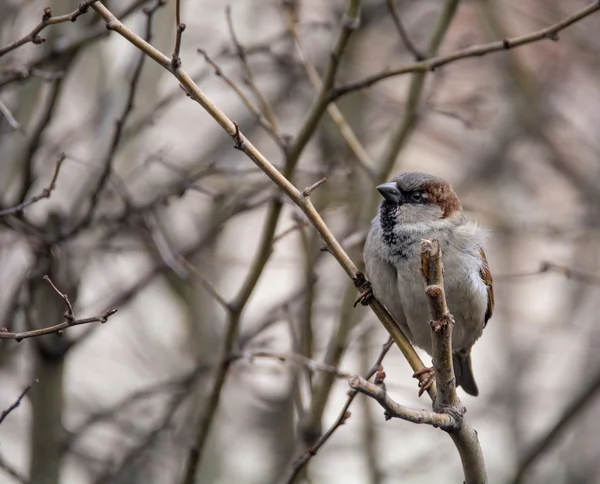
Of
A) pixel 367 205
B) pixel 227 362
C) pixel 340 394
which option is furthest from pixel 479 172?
pixel 340 394

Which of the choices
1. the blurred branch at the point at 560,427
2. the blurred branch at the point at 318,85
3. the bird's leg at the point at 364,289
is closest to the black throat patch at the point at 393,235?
the bird's leg at the point at 364,289

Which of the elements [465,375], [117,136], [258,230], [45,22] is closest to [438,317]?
[45,22]

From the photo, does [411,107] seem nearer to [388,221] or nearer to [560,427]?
[388,221]

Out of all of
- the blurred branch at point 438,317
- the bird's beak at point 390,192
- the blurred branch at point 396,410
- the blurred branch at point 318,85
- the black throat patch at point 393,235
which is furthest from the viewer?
the blurred branch at point 318,85

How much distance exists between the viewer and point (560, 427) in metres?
3.64

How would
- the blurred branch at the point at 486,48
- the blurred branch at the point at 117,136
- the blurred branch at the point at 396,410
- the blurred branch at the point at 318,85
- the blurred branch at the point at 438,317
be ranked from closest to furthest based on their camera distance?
1. the blurred branch at the point at 396,410
2. the blurred branch at the point at 438,317
3. the blurred branch at the point at 486,48
4. the blurred branch at the point at 117,136
5. the blurred branch at the point at 318,85

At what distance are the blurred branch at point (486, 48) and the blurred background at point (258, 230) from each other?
198 mm

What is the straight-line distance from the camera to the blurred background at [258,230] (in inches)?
128

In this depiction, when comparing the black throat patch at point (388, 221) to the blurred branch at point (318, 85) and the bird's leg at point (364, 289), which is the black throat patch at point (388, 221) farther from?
the blurred branch at point (318, 85)

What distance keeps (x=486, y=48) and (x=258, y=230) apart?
5.56m

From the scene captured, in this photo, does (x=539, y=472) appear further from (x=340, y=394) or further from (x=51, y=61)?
(x=51, y=61)

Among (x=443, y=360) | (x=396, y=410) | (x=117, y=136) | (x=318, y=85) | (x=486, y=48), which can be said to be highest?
(x=318, y=85)

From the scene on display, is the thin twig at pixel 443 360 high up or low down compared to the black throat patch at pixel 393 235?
down

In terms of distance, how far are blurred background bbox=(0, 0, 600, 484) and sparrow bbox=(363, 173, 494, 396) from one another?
0.25 metres
